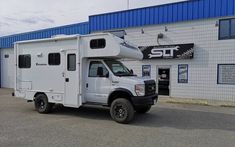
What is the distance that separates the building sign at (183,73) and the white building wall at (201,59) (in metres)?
0.20

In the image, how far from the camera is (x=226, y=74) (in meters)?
13.4

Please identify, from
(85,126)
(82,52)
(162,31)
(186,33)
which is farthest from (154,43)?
(85,126)

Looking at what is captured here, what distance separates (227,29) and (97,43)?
8.76 meters

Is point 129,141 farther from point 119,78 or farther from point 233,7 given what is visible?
point 233,7

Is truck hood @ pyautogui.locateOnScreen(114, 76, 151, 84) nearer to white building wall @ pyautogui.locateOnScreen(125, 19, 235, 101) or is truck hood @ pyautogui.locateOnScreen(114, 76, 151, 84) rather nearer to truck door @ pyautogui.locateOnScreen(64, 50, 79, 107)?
truck door @ pyautogui.locateOnScreen(64, 50, 79, 107)

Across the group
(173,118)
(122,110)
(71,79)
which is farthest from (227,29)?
(71,79)

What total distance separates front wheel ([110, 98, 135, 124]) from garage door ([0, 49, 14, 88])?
18.8m

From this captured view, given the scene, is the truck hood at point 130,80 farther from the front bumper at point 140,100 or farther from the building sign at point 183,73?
the building sign at point 183,73

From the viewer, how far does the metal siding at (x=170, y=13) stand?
43.8 feet

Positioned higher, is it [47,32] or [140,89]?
[47,32]

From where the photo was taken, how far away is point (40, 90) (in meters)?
9.96

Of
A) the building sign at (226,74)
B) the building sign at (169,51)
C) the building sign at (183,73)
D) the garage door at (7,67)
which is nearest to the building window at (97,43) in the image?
the building sign at (169,51)

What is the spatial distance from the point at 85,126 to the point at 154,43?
949 cm

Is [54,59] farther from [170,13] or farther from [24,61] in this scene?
[170,13]
